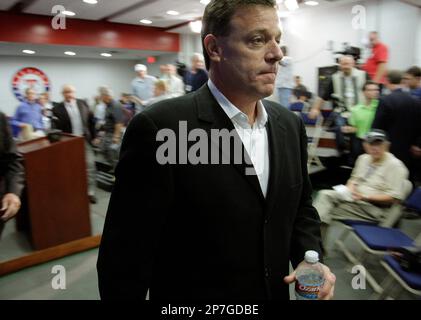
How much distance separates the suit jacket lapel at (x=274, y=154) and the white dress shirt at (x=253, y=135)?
0.06 feet

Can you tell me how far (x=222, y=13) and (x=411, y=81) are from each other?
13.7ft

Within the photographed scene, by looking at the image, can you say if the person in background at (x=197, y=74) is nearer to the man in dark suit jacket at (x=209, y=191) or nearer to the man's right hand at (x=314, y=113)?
the man's right hand at (x=314, y=113)

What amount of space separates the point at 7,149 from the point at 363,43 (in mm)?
7728

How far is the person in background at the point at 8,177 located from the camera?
6.05 feet

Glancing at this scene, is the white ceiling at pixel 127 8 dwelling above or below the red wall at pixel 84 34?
above

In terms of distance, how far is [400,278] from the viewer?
2.16 meters

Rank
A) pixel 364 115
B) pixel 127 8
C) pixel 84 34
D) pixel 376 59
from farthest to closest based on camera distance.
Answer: pixel 84 34 < pixel 127 8 < pixel 376 59 < pixel 364 115

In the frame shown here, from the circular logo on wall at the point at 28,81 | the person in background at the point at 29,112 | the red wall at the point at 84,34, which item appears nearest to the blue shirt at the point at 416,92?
the person in background at the point at 29,112

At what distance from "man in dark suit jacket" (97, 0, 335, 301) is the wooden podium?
2457mm

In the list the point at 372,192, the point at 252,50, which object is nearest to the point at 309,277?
the point at 252,50

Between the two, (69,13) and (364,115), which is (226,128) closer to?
(364,115)

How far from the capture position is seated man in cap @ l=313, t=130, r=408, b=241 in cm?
300

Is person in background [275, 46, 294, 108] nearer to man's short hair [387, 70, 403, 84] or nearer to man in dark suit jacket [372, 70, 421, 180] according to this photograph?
man's short hair [387, 70, 403, 84]
